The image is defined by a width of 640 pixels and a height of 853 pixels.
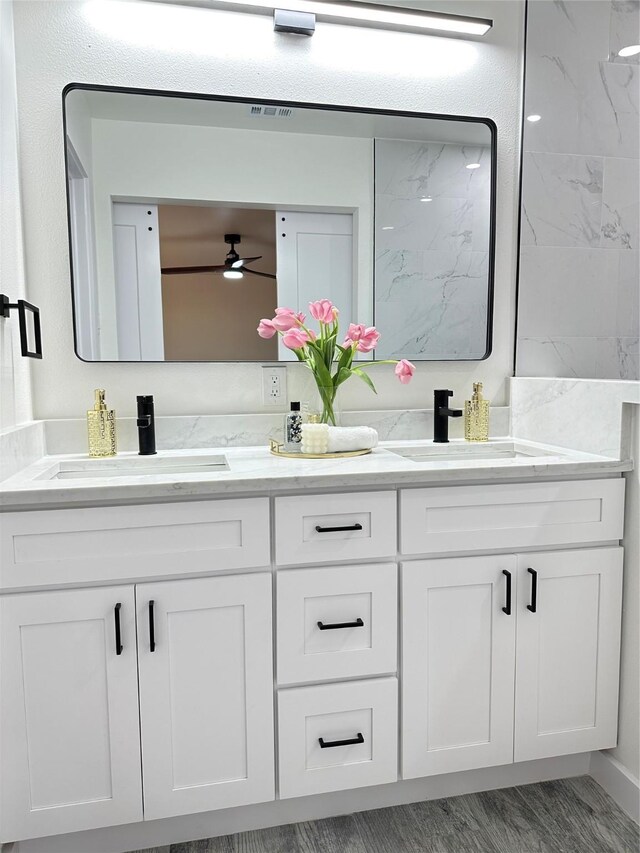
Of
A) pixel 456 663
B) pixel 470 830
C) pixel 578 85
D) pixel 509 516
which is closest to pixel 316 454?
pixel 509 516

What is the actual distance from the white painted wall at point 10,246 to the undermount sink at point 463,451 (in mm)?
1027

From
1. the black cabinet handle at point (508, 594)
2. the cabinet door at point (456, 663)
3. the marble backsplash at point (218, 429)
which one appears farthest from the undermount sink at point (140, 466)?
the black cabinet handle at point (508, 594)

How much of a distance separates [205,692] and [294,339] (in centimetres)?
92

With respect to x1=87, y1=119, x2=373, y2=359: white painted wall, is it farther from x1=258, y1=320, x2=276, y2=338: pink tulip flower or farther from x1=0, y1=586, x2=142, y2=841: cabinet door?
x1=0, y1=586, x2=142, y2=841: cabinet door

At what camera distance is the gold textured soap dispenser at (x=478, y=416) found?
187 centimetres

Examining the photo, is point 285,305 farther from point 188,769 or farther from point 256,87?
point 188,769

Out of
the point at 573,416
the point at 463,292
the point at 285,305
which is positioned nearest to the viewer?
the point at 573,416

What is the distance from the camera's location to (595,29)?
5.98ft

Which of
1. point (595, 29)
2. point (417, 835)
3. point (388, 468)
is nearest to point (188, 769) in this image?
point (417, 835)

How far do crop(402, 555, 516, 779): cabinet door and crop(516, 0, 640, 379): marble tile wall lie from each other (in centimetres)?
84

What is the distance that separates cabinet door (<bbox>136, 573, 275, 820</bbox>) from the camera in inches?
50.3

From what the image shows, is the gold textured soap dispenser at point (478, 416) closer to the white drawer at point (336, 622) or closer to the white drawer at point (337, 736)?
the white drawer at point (336, 622)

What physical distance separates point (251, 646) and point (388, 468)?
0.51m

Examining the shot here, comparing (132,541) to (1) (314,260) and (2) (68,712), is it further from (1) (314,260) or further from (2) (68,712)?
(1) (314,260)
